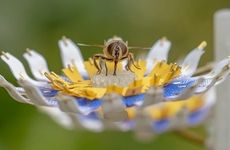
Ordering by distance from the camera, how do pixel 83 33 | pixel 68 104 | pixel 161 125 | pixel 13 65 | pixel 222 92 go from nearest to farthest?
1. pixel 68 104
2. pixel 13 65
3. pixel 222 92
4. pixel 161 125
5. pixel 83 33

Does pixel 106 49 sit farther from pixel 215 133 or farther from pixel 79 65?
pixel 215 133

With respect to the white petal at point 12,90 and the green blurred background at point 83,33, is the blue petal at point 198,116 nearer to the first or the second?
the green blurred background at point 83,33

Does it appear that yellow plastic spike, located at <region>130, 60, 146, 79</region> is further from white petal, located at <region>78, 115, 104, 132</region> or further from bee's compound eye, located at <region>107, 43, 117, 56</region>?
white petal, located at <region>78, 115, 104, 132</region>

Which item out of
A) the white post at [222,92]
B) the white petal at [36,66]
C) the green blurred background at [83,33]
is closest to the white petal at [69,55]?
Result: the white petal at [36,66]

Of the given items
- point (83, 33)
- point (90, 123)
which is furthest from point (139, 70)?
point (83, 33)

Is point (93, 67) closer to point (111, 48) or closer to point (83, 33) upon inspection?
point (111, 48)
